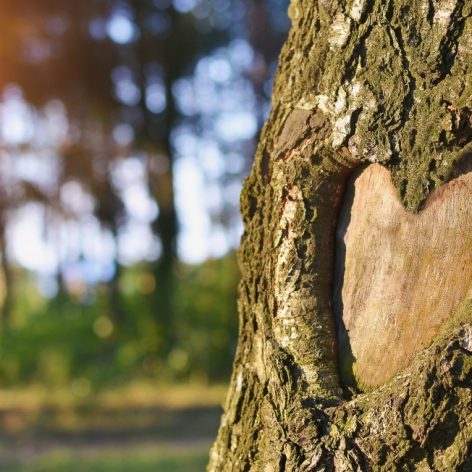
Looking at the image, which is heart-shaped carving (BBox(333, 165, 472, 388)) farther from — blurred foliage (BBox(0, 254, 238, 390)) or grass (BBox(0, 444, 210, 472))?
blurred foliage (BBox(0, 254, 238, 390))

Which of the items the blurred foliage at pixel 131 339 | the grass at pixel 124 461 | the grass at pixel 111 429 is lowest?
the grass at pixel 124 461

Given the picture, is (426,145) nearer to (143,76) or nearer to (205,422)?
(205,422)

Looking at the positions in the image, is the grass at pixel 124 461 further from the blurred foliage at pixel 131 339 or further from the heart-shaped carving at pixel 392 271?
the heart-shaped carving at pixel 392 271

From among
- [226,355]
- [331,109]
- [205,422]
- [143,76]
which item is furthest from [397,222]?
[143,76]

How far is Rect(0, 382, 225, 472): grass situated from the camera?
7.59m

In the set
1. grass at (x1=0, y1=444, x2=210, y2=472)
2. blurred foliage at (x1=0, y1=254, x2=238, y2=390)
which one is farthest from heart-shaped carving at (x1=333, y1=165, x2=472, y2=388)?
blurred foliage at (x1=0, y1=254, x2=238, y2=390)

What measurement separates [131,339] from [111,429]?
3580 millimetres

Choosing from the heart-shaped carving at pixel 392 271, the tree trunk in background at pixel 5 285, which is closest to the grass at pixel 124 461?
the heart-shaped carving at pixel 392 271

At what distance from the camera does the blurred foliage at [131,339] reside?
456 inches

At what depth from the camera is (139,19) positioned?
1363 cm

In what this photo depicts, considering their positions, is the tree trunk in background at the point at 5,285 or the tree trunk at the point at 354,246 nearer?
the tree trunk at the point at 354,246

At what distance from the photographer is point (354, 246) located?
184 centimetres

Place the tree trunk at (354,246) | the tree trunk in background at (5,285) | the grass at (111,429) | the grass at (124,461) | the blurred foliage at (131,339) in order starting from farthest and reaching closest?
the tree trunk in background at (5,285), the blurred foliage at (131,339), the grass at (111,429), the grass at (124,461), the tree trunk at (354,246)

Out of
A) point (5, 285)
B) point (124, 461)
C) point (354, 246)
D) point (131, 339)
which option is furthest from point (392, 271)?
point (5, 285)
